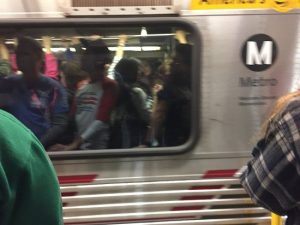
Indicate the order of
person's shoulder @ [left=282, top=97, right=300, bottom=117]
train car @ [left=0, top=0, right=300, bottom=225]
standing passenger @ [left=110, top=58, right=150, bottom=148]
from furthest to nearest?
standing passenger @ [left=110, top=58, right=150, bottom=148] < train car @ [left=0, top=0, right=300, bottom=225] < person's shoulder @ [left=282, top=97, right=300, bottom=117]

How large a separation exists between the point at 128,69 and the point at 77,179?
0.63 meters

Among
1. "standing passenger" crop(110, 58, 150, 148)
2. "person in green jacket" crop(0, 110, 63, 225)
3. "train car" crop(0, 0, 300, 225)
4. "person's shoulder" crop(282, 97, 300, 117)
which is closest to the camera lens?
"person in green jacket" crop(0, 110, 63, 225)

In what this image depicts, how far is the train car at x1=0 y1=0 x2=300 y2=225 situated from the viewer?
235 centimetres

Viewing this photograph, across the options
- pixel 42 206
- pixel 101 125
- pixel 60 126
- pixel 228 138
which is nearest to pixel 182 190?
pixel 228 138

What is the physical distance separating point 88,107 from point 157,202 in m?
0.62

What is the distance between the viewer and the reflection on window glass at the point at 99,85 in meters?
2.40

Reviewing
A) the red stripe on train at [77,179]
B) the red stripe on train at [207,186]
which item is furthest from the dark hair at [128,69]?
the red stripe on train at [207,186]

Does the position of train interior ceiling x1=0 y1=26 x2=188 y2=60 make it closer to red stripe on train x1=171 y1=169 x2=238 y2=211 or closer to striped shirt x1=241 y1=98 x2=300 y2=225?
red stripe on train x1=171 y1=169 x2=238 y2=211

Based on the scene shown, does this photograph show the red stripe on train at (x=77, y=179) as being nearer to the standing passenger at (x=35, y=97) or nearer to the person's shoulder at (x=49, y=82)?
the standing passenger at (x=35, y=97)

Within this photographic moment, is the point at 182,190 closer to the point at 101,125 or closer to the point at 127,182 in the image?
the point at 127,182

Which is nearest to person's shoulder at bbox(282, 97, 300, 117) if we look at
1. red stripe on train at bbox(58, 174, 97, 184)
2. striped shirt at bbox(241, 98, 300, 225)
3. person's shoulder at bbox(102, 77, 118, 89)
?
striped shirt at bbox(241, 98, 300, 225)

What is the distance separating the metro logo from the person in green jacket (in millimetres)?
1727

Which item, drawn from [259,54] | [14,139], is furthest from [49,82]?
[14,139]

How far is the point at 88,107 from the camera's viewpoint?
2461 millimetres
